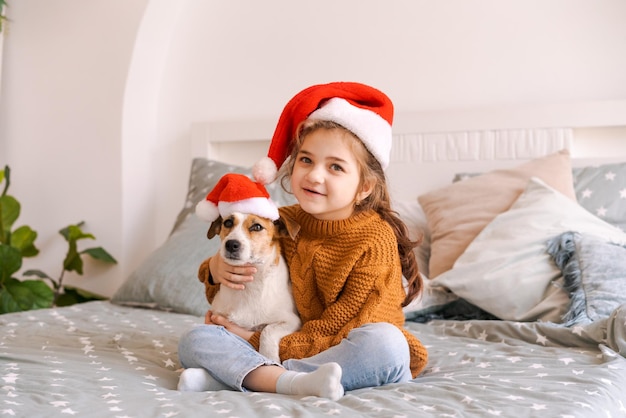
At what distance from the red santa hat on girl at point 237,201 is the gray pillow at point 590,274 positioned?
832mm

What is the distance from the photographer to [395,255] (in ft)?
5.24

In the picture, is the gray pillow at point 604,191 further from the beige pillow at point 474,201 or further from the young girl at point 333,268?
the young girl at point 333,268

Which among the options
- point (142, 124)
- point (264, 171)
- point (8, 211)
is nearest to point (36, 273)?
point (8, 211)

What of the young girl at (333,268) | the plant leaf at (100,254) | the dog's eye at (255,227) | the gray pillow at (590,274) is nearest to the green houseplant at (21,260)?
the plant leaf at (100,254)

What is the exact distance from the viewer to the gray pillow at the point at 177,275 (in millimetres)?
2381

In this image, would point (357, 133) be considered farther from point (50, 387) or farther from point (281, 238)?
point (50, 387)

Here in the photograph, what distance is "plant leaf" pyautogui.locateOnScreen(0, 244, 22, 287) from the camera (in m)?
2.97

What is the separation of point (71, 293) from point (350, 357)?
2105 mm

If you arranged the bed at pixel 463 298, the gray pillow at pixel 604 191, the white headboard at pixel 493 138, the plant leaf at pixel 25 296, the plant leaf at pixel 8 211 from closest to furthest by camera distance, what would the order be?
the bed at pixel 463 298 < the gray pillow at pixel 604 191 < the white headboard at pixel 493 138 < the plant leaf at pixel 25 296 < the plant leaf at pixel 8 211

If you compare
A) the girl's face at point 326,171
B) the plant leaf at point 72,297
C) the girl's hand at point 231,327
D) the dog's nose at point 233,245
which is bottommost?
the plant leaf at point 72,297

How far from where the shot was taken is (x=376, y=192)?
1.67 m

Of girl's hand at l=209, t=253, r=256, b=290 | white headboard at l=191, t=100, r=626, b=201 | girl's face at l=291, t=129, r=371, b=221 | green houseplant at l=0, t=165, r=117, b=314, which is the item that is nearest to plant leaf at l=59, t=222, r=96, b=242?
green houseplant at l=0, t=165, r=117, b=314

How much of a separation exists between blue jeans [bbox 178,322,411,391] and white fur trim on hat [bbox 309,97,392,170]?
0.38 meters

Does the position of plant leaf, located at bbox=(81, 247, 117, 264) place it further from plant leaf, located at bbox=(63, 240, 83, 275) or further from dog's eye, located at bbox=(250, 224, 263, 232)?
dog's eye, located at bbox=(250, 224, 263, 232)
